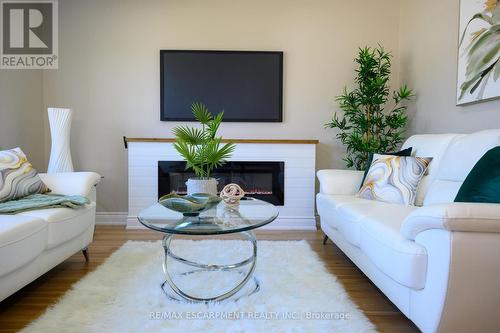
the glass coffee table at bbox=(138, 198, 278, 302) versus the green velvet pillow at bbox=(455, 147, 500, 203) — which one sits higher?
the green velvet pillow at bbox=(455, 147, 500, 203)

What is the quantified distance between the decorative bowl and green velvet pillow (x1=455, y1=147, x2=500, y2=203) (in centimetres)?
129

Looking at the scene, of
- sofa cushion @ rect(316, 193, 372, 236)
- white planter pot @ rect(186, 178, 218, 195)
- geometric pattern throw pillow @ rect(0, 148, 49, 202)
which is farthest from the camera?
sofa cushion @ rect(316, 193, 372, 236)

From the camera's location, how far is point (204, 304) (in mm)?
1763

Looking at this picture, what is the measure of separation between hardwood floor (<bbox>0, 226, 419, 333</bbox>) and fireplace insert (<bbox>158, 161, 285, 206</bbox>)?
0.64m

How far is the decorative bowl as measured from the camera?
1.90 metres

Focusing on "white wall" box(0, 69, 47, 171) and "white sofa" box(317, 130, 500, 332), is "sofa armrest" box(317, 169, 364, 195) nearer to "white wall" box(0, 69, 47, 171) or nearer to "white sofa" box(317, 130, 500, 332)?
"white sofa" box(317, 130, 500, 332)

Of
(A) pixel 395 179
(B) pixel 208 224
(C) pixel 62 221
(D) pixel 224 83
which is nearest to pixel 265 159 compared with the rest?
(D) pixel 224 83

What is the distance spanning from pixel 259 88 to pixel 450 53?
1.83 metres

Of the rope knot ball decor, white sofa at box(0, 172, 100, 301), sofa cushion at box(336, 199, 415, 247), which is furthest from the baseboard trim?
sofa cushion at box(336, 199, 415, 247)

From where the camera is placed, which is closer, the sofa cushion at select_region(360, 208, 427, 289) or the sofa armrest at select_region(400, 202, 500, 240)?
the sofa armrest at select_region(400, 202, 500, 240)

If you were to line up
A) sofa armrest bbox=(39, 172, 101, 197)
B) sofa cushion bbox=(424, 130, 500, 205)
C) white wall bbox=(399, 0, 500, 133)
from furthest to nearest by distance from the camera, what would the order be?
1. white wall bbox=(399, 0, 500, 133)
2. sofa armrest bbox=(39, 172, 101, 197)
3. sofa cushion bbox=(424, 130, 500, 205)

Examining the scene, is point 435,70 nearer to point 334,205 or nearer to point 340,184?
point 340,184

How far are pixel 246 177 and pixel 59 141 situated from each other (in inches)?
75.0

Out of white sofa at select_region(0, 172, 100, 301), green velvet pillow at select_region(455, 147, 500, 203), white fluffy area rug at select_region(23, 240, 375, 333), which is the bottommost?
white fluffy area rug at select_region(23, 240, 375, 333)
